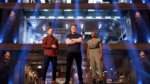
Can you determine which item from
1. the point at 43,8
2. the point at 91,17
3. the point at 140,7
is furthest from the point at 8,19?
the point at 140,7

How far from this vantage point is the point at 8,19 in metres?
17.0

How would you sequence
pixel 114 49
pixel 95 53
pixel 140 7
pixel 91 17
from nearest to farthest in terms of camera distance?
pixel 95 53
pixel 114 49
pixel 140 7
pixel 91 17

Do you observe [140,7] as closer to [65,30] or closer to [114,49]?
[114,49]

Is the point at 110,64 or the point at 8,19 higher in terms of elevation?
the point at 8,19

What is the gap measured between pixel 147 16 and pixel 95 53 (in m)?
9.56

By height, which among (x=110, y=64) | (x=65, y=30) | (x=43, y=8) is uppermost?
(x=43, y=8)

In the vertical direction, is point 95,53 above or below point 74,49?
below

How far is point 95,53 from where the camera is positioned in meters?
8.51

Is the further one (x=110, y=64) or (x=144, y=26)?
(x=144, y=26)

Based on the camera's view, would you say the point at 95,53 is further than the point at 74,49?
Yes

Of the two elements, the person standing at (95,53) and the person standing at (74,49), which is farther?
the person standing at (95,53)

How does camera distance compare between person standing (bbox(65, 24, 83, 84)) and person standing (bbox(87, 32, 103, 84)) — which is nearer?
person standing (bbox(65, 24, 83, 84))

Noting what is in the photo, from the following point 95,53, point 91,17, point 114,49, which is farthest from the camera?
point 91,17

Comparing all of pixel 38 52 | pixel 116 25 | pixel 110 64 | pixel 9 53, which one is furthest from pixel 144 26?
pixel 9 53
